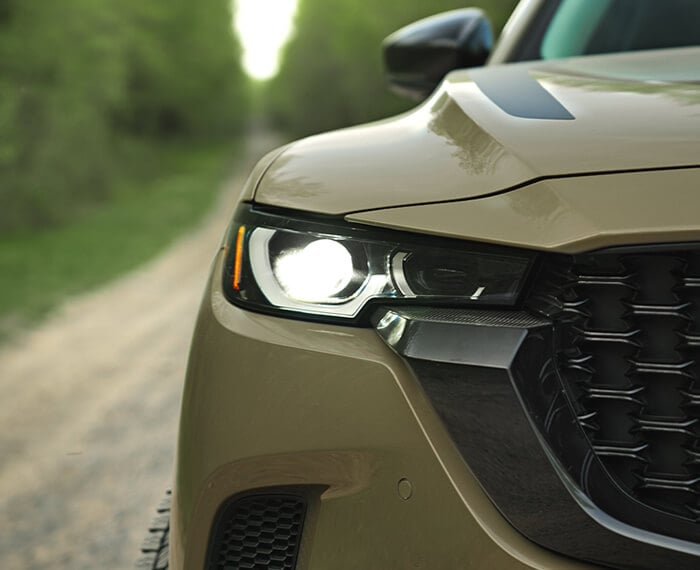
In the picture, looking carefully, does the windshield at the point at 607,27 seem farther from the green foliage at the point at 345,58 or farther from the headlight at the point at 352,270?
the green foliage at the point at 345,58

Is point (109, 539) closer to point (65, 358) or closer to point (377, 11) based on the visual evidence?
point (65, 358)

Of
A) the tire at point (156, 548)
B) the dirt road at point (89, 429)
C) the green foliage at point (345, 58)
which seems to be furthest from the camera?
the green foliage at point (345, 58)

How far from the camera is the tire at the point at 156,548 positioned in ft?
6.02

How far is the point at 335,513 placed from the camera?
1.37 metres

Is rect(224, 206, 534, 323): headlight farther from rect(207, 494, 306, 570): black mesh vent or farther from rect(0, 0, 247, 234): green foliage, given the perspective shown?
rect(0, 0, 247, 234): green foliage

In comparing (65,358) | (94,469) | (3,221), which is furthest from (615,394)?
(3,221)

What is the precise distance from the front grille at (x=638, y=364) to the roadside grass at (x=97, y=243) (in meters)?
6.76

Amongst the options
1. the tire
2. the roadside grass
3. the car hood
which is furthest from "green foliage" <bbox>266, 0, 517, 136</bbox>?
the tire

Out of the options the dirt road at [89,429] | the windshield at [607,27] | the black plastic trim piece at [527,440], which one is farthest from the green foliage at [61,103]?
the black plastic trim piece at [527,440]

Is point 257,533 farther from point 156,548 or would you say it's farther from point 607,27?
point 607,27

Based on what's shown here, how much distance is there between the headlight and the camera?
1.38 meters

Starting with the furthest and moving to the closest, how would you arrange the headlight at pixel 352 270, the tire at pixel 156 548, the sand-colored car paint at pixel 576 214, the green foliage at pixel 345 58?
the green foliage at pixel 345 58
the tire at pixel 156 548
the headlight at pixel 352 270
the sand-colored car paint at pixel 576 214

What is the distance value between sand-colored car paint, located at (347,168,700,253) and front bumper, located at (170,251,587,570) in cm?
19

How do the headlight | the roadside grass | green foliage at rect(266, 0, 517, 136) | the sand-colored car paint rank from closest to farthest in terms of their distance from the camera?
the sand-colored car paint < the headlight < the roadside grass < green foliage at rect(266, 0, 517, 136)
